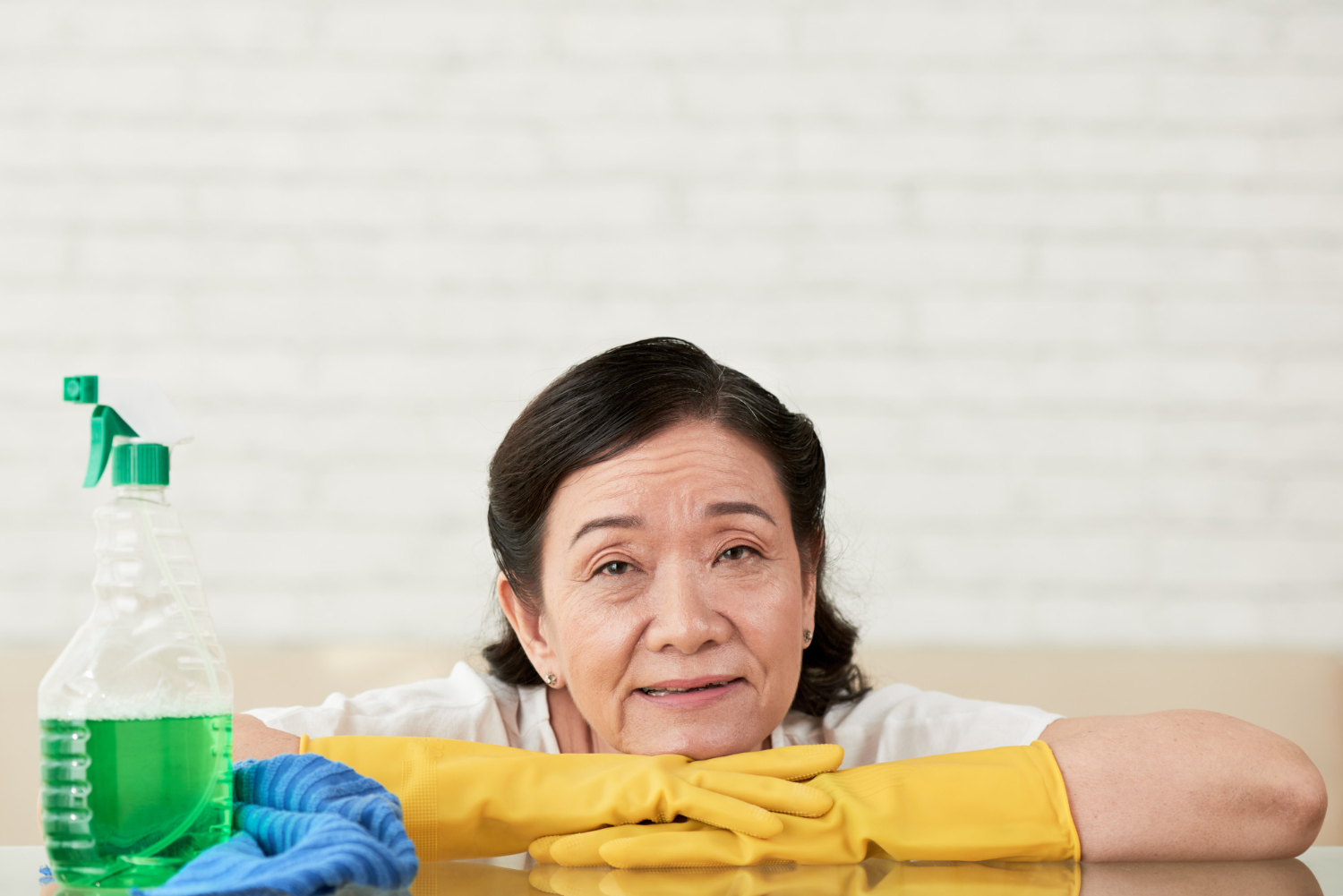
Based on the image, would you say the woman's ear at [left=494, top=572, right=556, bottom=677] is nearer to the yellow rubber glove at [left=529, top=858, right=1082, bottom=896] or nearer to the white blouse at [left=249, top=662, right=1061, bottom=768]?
the white blouse at [left=249, top=662, right=1061, bottom=768]

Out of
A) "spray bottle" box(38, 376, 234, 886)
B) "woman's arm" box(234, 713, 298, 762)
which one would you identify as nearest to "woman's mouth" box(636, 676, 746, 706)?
"woman's arm" box(234, 713, 298, 762)

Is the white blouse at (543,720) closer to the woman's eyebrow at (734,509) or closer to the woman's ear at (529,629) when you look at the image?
the woman's ear at (529,629)

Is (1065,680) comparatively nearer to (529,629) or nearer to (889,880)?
(529,629)

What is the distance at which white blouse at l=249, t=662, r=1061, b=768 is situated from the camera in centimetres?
118

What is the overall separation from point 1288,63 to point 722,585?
6.06ft

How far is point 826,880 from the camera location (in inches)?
30.1

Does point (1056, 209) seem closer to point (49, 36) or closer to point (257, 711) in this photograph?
point (257, 711)

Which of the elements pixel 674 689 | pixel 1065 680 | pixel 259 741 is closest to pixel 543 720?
pixel 674 689

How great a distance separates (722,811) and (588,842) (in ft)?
0.35

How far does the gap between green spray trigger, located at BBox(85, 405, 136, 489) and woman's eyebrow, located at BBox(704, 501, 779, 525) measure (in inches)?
23.2

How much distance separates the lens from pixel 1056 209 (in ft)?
7.14

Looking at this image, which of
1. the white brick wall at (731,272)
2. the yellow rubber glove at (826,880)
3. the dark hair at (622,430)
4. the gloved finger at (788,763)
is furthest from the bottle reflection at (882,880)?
the white brick wall at (731,272)

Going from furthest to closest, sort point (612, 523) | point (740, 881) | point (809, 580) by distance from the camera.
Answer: point (809, 580)
point (612, 523)
point (740, 881)

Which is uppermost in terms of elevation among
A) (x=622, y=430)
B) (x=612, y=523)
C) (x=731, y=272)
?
(x=731, y=272)
